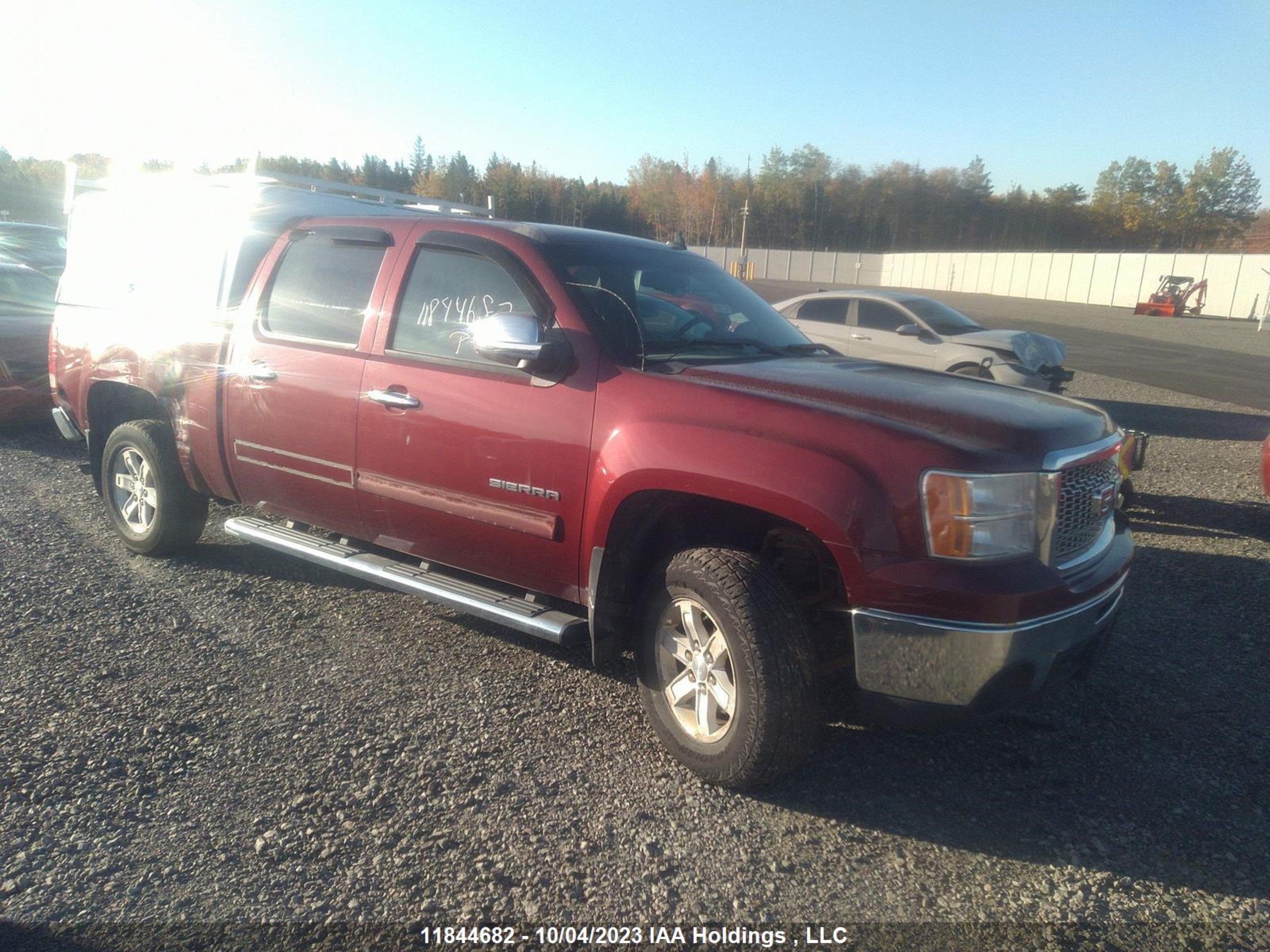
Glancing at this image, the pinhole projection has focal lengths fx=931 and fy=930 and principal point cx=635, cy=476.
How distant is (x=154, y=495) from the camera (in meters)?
5.39

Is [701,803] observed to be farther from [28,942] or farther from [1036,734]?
[28,942]

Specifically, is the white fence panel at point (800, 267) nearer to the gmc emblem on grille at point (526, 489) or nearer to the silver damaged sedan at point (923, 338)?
the silver damaged sedan at point (923, 338)

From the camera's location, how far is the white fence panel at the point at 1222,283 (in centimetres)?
4681

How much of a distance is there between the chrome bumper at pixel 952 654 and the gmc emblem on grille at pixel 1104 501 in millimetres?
496

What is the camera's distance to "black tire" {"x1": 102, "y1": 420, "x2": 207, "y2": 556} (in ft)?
17.1

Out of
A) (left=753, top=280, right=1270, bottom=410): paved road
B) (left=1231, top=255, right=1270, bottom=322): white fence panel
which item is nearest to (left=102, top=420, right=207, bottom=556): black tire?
(left=753, top=280, right=1270, bottom=410): paved road

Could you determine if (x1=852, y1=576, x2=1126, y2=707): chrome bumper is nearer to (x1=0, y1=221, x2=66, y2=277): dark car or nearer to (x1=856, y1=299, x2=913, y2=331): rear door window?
(x1=856, y1=299, x2=913, y2=331): rear door window

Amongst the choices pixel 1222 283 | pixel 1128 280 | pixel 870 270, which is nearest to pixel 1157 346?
pixel 1222 283

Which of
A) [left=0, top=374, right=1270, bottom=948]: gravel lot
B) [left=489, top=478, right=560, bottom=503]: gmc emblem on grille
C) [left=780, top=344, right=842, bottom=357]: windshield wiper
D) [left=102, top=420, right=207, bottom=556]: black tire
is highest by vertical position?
[left=780, top=344, right=842, bottom=357]: windshield wiper

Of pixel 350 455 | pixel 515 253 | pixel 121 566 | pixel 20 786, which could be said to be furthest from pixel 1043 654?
pixel 121 566

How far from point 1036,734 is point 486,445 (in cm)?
250

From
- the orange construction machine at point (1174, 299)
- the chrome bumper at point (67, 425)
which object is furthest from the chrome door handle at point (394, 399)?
the orange construction machine at point (1174, 299)

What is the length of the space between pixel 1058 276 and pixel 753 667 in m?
64.5

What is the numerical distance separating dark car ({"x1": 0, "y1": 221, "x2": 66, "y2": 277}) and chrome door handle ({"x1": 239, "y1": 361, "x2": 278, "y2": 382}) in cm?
749
